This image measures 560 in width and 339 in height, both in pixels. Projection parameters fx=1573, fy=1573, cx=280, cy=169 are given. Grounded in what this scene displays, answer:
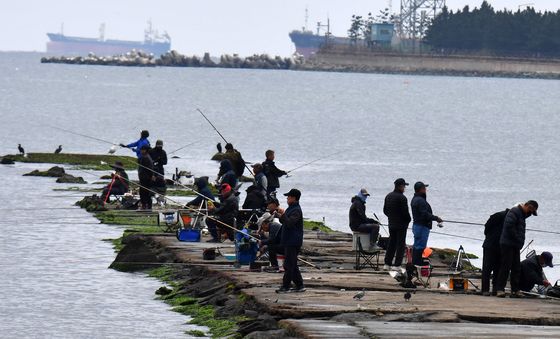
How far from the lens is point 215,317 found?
23312mm

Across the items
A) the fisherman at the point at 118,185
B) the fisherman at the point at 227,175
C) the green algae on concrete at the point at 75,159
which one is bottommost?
the green algae on concrete at the point at 75,159

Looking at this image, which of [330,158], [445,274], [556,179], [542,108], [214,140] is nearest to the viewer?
[445,274]

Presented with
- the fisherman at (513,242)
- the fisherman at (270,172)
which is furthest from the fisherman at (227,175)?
the fisherman at (513,242)

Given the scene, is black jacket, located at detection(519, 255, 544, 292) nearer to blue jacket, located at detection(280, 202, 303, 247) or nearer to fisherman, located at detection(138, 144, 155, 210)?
blue jacket, located at detection(280, 202, 303, 247)

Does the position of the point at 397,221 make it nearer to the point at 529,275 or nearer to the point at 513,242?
the point at 529,275

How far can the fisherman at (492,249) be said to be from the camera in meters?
24.5

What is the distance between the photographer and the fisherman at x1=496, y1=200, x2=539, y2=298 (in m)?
23.7

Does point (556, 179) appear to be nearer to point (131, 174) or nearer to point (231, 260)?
point (131, 174)

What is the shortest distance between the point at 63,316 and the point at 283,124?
294 feet

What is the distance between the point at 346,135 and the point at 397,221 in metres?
74.3

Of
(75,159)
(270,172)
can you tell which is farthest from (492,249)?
(75,159)

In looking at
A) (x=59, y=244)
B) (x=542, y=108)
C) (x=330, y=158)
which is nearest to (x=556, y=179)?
(x=330, y=158)

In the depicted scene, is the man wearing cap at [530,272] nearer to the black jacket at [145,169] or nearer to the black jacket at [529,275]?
the black jacket at [529,275]

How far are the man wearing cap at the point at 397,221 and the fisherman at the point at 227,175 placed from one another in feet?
16.2
